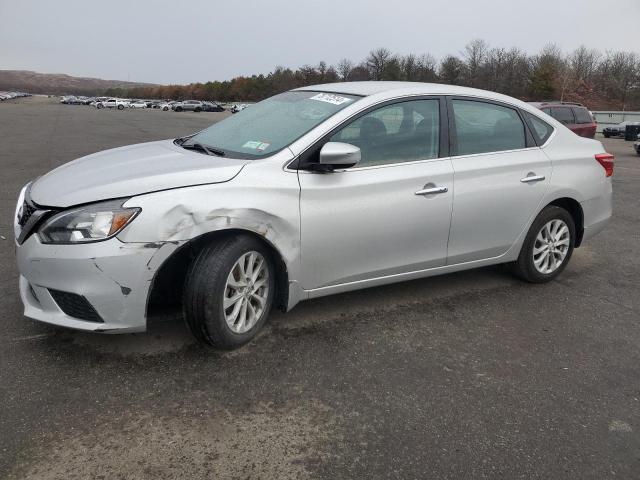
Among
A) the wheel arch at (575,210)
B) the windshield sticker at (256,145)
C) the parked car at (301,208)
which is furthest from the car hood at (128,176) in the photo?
the wheel arch at (575,210)

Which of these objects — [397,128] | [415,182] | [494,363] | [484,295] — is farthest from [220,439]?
[484,295]

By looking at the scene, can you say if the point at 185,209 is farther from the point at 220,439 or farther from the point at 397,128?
the point at 397,128

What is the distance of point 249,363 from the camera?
315 centimetres

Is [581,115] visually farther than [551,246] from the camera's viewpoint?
Yes

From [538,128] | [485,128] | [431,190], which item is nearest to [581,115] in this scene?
[538,128]

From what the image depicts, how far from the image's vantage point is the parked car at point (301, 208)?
2879mm

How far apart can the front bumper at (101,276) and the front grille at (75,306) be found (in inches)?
0.7

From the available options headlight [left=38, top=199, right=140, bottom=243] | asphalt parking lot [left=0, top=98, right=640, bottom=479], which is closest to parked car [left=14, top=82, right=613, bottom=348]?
headlight [left=38, top=199, right=140, bottom=243]

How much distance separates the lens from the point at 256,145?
357 centimetres

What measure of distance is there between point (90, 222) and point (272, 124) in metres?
1.51

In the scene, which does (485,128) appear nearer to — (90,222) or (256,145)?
(256,145)

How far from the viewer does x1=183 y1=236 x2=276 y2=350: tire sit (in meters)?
3.00

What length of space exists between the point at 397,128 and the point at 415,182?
1.38 ft

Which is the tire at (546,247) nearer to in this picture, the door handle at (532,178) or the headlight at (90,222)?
the door handle at (532,178)
